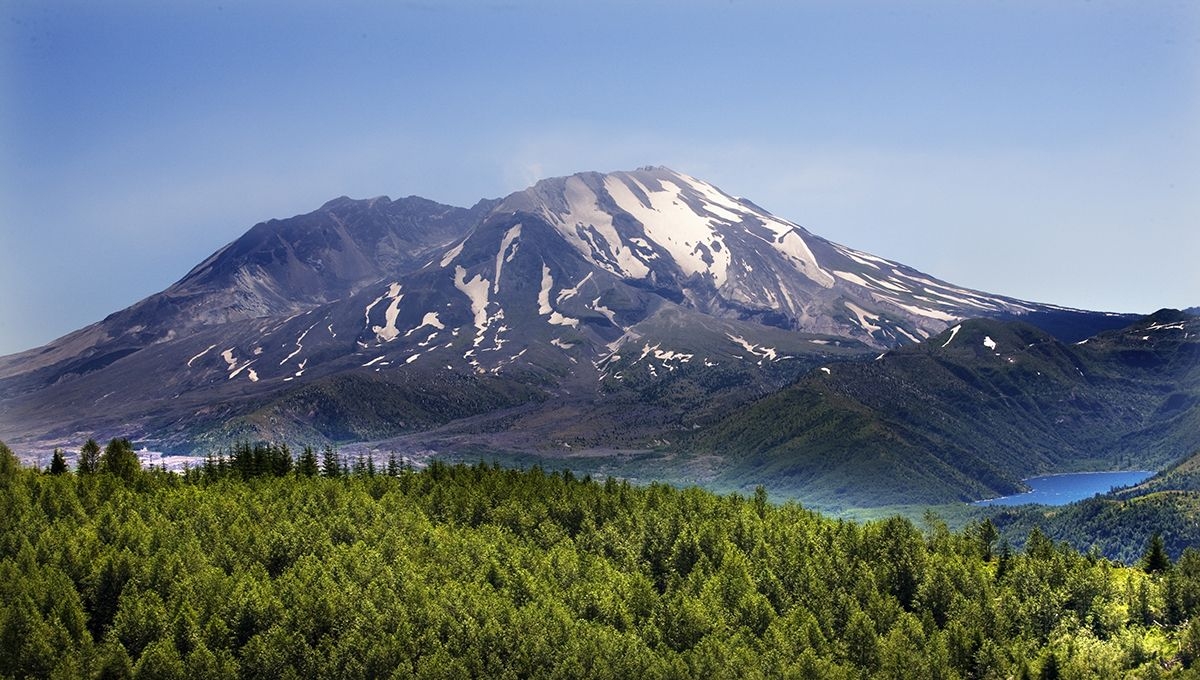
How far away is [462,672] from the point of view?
153 m

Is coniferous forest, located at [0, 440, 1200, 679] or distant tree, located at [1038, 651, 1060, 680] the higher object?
coniferous forest, located at [0, 440, 1200, 679]

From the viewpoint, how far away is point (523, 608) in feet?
551

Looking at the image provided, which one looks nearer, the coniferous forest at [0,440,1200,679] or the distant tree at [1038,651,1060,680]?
the distant tree at [1038,651,1060,680]

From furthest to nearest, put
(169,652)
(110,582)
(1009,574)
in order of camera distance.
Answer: (1009,574) < (110,582) < (169,652)

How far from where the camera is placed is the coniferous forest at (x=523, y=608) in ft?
501

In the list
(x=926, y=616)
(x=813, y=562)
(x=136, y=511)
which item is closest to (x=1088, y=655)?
(x=926, y=616)

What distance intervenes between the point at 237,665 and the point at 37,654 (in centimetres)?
2553

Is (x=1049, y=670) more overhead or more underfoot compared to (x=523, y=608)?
more underfoot

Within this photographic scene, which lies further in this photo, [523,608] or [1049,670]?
[523,608]

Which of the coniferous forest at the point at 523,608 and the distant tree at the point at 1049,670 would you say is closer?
the distant tree at the point at 1049,670

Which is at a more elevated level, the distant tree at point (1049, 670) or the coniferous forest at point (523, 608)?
the coniferous forest at point (523, 608)

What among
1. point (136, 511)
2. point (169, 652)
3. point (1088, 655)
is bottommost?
point (1088, 655)

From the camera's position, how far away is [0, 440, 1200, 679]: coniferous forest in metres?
153

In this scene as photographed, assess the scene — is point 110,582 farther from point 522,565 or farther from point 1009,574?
point 1009,574
